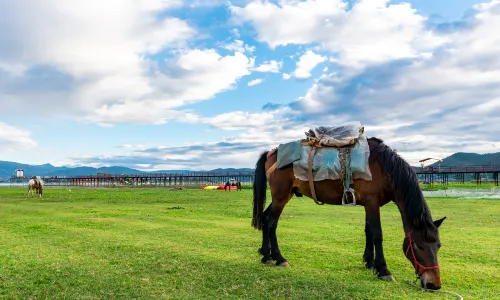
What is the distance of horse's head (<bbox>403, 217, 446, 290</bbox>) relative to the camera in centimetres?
507

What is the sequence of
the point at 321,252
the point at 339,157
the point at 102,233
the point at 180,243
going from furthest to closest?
1. the point at 102,233
2. the point at 180,243
3. the point at 321,252
4. the point at 339,157

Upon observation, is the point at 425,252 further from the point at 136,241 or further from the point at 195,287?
the point at 136,241

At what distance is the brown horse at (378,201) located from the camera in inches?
205

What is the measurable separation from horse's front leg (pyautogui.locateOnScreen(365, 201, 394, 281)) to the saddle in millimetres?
349

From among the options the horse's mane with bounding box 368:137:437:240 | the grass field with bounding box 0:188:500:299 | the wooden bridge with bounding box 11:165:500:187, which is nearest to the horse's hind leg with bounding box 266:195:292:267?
the grass field with bounding box 0:188:500:299

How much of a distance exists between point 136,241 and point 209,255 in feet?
8.52

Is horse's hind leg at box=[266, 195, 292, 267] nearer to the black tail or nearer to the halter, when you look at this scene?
the black tail

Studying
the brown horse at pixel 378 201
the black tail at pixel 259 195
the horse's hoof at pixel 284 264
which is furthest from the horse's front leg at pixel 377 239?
the black tail at pixel 259 195

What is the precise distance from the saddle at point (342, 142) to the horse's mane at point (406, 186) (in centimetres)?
41

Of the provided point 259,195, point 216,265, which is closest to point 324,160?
point 259,195

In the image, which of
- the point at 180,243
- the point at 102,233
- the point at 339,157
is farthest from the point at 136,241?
the point at 339,157

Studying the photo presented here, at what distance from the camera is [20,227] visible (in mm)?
11516

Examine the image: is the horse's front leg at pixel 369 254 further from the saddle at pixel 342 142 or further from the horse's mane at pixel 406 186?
the horse's mane at pixel 406 186

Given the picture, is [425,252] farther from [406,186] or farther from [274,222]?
[274,222]
